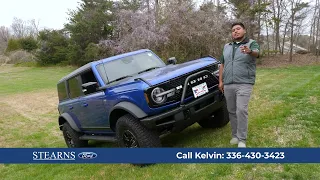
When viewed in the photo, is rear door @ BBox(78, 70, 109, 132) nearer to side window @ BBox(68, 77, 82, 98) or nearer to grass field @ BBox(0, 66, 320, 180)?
side window @ BBox(68, 77, 82, 98)

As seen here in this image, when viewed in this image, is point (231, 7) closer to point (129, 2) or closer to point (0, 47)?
point (129, 2)

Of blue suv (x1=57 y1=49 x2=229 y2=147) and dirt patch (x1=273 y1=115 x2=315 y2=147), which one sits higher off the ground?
blue suv (x1=57 y1=49 x2=229 y2=147)

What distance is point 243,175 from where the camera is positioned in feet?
Result: 12.1

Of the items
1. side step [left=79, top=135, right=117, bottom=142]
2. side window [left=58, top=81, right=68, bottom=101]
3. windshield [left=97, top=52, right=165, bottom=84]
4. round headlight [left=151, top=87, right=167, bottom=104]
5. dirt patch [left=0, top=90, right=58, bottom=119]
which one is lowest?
dirt patch [left=0, top=90, right=58, bottom=119]

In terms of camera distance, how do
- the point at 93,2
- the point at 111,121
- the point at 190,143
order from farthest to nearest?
the point at 93,2 < the point at 190,143 < the point at 111,121

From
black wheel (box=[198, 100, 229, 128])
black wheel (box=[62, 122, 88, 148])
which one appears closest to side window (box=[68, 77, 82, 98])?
black wheel (box=[62, 122, 88, 148])

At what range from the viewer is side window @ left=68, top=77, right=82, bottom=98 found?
586 centimetres

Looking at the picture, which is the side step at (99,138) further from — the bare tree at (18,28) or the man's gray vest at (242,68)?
the bare tree at (18,28)

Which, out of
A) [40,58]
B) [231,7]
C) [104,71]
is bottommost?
[40,58]

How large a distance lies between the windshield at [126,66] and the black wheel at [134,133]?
3.30 ft

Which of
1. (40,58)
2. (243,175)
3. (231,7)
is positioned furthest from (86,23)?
(243,175)

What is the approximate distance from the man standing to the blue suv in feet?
1.22

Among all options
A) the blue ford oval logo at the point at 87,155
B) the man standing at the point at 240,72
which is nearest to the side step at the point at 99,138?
the blue ford oval logo at the point at 87,155

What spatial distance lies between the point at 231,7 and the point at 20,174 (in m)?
23.9
